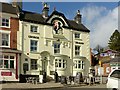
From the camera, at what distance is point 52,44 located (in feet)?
136

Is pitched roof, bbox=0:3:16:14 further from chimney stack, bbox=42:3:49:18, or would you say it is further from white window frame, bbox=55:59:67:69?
white window frame, bbox=55:59:67:69

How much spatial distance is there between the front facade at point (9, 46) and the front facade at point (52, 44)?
2.88 feet

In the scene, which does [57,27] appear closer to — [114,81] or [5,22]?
[5,22]

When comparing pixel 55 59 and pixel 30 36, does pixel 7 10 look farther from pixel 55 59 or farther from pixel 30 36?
pixel 55 59

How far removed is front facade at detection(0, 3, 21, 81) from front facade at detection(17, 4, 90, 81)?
0.88 meters

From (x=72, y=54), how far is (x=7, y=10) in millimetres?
12197

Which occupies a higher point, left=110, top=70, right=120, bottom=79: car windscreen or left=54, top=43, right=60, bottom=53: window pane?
left=54, top=43, right=60, bottom=53: window pane

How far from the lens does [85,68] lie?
149 feet

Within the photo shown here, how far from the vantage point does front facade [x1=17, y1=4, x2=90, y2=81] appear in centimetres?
3872

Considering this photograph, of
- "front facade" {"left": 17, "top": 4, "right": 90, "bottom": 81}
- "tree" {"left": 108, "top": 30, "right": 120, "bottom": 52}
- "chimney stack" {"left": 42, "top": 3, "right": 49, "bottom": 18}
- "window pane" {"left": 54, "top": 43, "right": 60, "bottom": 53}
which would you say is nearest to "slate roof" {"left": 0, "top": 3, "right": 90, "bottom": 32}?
"front facade" {"left": 17, "top": 4, "right": 90, "bottom": 81}

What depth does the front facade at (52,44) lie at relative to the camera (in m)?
38.7

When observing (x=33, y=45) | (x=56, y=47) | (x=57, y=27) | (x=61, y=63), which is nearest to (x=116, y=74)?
(x=33, y=45)

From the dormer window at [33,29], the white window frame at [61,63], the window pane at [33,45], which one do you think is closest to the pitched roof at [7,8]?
the dormer window at [33,29]

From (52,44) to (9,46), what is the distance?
6.75 meters
